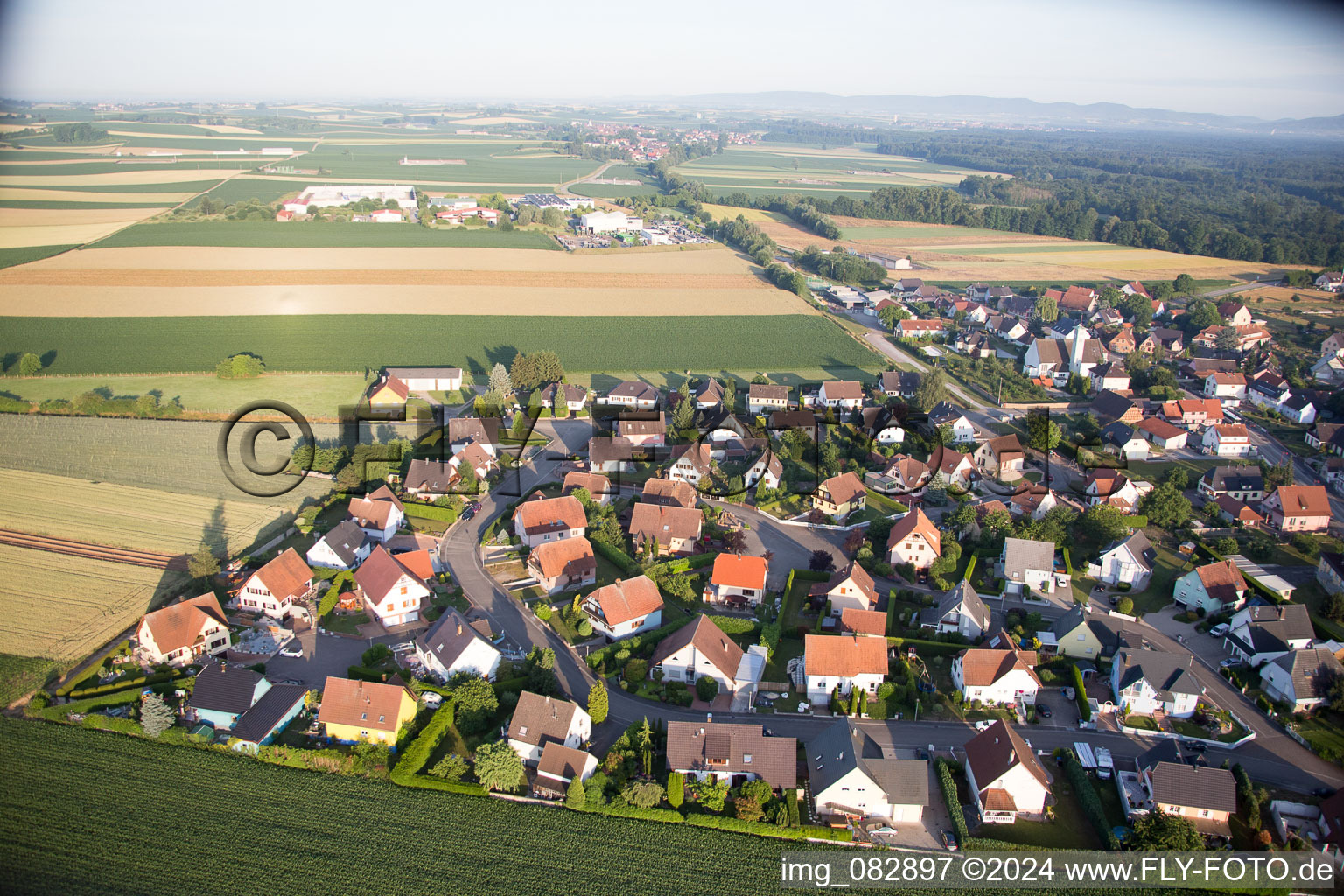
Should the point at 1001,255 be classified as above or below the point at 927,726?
above

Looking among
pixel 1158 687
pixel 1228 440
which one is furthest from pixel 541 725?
pixel 1228 440

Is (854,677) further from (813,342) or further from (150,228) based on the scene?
(150,228)

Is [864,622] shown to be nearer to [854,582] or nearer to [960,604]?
[854,582]

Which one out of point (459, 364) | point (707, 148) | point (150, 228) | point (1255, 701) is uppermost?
point (707, 148)

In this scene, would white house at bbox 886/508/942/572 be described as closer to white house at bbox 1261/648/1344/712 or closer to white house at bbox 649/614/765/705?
white house at bbox 649/614/765/705

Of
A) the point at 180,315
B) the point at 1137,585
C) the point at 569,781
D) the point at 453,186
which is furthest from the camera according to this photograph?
the point at 453,186

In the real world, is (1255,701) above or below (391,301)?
below

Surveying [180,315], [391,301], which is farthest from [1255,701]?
[180,315]
